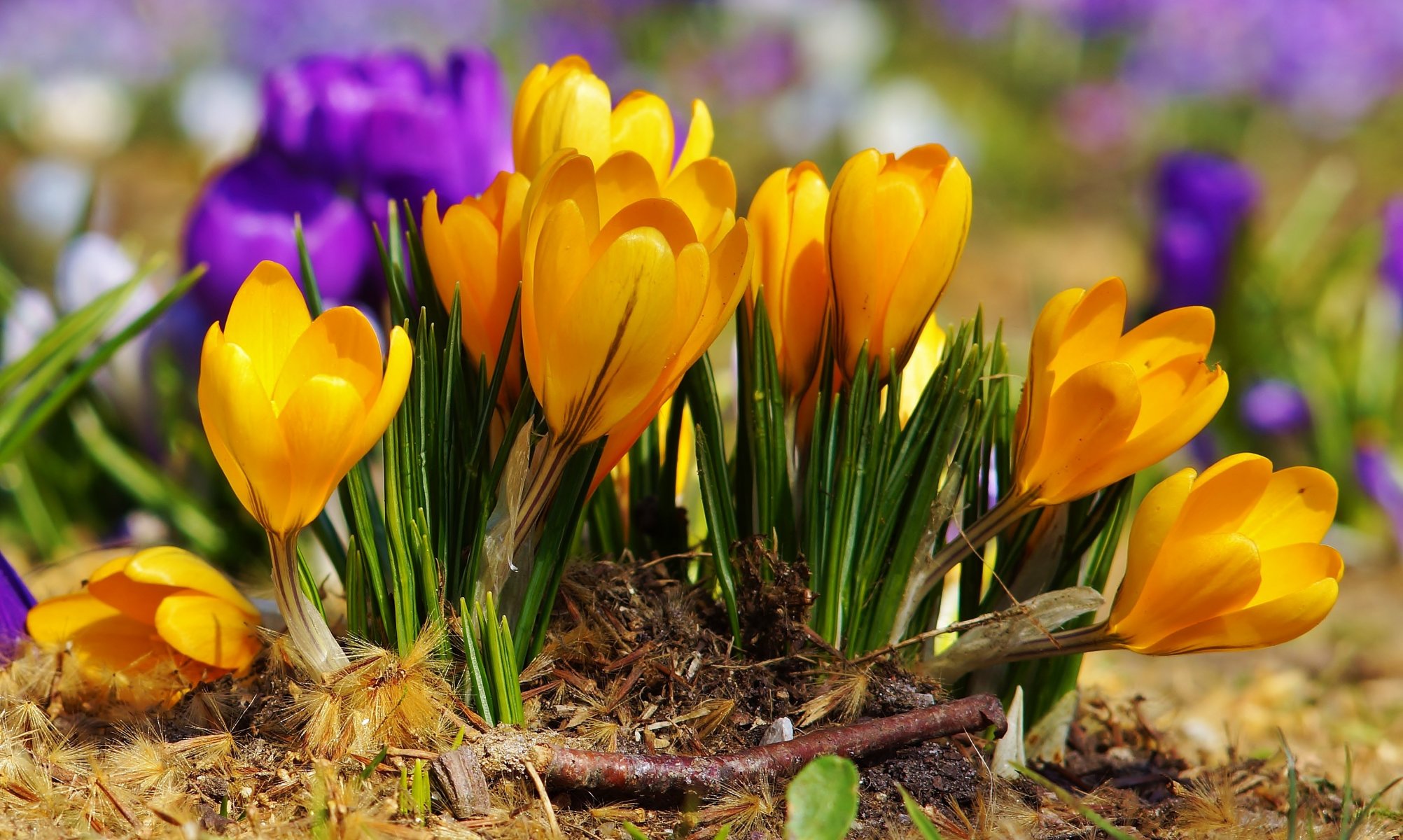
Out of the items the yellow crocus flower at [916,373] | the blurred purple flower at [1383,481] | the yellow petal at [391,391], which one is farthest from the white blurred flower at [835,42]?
the yellow petal at [391,391]

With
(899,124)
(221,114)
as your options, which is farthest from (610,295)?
(899,124)

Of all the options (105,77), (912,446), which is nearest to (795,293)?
(912,446)

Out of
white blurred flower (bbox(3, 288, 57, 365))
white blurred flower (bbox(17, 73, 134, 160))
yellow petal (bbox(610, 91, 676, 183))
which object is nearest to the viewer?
yellow petal (bbox(610, 91, 676, 183))

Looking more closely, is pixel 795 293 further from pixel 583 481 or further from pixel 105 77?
pixel 105 77

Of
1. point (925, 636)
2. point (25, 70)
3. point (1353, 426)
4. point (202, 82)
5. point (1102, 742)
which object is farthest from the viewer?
point (25, 70)

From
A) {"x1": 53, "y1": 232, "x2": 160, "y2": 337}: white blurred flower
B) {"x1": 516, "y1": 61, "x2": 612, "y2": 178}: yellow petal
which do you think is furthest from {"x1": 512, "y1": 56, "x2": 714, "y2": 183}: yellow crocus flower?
{"x1": 53, "y1": 232, "x2": 160, "y2": 337}: white blurred flower

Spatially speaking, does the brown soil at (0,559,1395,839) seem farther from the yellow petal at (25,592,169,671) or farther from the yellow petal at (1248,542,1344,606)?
the yellow petal at (1248,542,1344,606)

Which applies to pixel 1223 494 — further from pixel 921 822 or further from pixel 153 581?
Result: pixel 153 581
